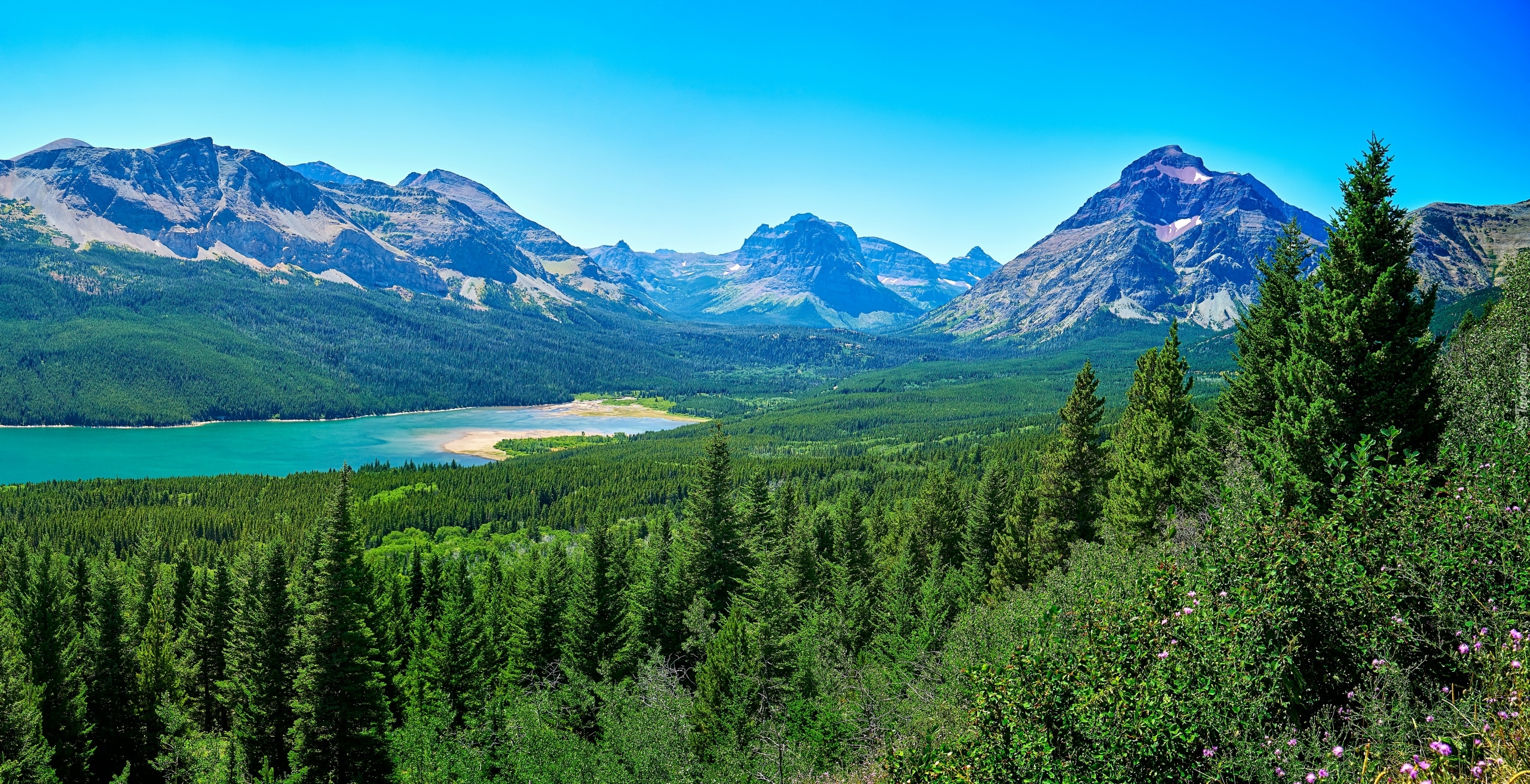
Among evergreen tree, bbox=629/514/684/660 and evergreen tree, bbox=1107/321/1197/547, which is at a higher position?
evergreen tree, bbox=1107/321/1197/547

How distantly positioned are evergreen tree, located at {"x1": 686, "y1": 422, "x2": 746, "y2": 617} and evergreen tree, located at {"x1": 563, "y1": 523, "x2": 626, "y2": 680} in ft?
15.4

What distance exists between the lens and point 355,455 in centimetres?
18662

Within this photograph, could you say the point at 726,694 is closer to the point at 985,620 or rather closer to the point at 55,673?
the point at 985,620

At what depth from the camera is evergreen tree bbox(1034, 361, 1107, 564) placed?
40406 mm

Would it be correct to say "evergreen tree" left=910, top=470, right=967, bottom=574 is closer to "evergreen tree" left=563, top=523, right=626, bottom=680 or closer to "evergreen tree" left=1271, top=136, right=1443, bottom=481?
"evergreen tree" left=563, top=523, right=626, bottom=680

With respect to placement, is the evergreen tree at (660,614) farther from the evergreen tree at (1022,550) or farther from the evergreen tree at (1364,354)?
the evergreen tree at (1364,354)

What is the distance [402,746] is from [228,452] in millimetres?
194308

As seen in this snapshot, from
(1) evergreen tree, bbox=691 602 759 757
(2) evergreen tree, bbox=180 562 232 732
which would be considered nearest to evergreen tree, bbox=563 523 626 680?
(1) evergreen tree, bbox=691 602 759 757

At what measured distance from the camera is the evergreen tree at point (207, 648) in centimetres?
4459

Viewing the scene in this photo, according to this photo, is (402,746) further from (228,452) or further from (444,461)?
(228,452)

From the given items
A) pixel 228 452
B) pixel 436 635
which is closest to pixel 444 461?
pixel 228 452

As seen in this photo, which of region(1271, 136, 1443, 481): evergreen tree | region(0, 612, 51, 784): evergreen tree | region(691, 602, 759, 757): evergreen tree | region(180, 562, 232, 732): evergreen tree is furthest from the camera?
region(180, 562, 232, 732): evergreen tree

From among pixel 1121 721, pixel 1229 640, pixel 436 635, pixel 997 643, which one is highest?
pixel 1229 640

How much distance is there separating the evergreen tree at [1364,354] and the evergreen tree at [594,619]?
3154cm
